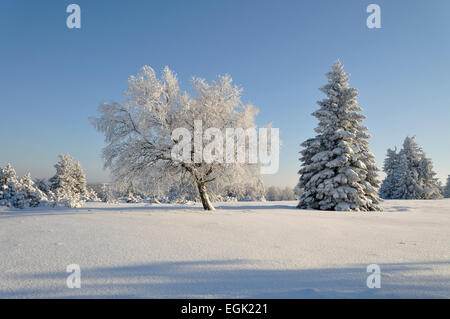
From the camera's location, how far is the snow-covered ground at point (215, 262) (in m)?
2.56

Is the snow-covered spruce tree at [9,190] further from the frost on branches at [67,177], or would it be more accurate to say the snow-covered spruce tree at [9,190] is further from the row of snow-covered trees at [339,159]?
the frost on branches at [67,177]

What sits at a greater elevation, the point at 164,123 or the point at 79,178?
the point at 164,123

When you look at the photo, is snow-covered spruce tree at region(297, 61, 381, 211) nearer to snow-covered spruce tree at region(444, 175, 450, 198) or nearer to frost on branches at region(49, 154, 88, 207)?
frost on branches at region(49, 154, 88, 207)

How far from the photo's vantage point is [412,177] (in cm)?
3128

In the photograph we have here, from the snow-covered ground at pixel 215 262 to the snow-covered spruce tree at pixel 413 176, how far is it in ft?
109

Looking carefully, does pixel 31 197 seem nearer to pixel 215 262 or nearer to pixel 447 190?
pixel 215 262

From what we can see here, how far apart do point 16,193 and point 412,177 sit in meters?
42.7

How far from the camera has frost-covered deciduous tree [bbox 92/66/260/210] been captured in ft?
34.6

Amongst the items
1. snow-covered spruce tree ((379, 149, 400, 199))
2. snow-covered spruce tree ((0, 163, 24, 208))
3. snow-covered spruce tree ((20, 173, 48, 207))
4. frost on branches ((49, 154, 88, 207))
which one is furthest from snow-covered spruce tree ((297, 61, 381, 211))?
frost on branches ((49, 154, 88, 207))

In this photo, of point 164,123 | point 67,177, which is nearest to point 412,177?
point 164,123

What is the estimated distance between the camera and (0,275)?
9.34ft

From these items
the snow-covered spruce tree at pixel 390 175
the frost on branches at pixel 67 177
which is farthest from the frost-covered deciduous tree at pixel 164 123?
the snow-covered spruce tree at pixel 390 175
